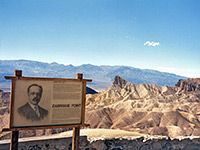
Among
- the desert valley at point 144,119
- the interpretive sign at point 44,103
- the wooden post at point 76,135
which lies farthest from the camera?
the desert valley at point 144,119

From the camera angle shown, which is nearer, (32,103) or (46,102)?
(32,103)

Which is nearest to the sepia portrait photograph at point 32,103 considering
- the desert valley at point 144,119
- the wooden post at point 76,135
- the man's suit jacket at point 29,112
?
the man's suit jacket at point 29,112

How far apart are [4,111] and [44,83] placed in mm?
27132

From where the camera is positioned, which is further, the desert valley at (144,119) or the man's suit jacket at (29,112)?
the desert valley at (144,119)

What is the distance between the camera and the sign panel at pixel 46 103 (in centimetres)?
492

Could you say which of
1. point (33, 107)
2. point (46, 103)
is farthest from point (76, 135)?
point (33, 107)

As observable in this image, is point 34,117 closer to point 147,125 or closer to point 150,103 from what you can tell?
point 147,125

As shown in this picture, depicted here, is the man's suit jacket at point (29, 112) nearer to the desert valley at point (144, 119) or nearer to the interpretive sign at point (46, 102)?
the interpretive sign at point (46, 102)

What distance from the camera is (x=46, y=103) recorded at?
5.16 meters

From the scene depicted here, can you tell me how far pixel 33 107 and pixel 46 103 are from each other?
0.33m

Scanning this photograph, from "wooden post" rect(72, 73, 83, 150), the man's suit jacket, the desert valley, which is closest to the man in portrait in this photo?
the man's suit jacket

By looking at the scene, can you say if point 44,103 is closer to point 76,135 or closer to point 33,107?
point 33,107

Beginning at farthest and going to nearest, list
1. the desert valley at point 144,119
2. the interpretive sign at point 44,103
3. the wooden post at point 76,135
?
1. the desert valley at point 144,119
2. the wooden post at point 76,135
3. the interpretive sign at point 44,103

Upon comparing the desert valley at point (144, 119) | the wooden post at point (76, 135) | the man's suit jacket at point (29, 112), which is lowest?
the desert valley at point (144, 119)
